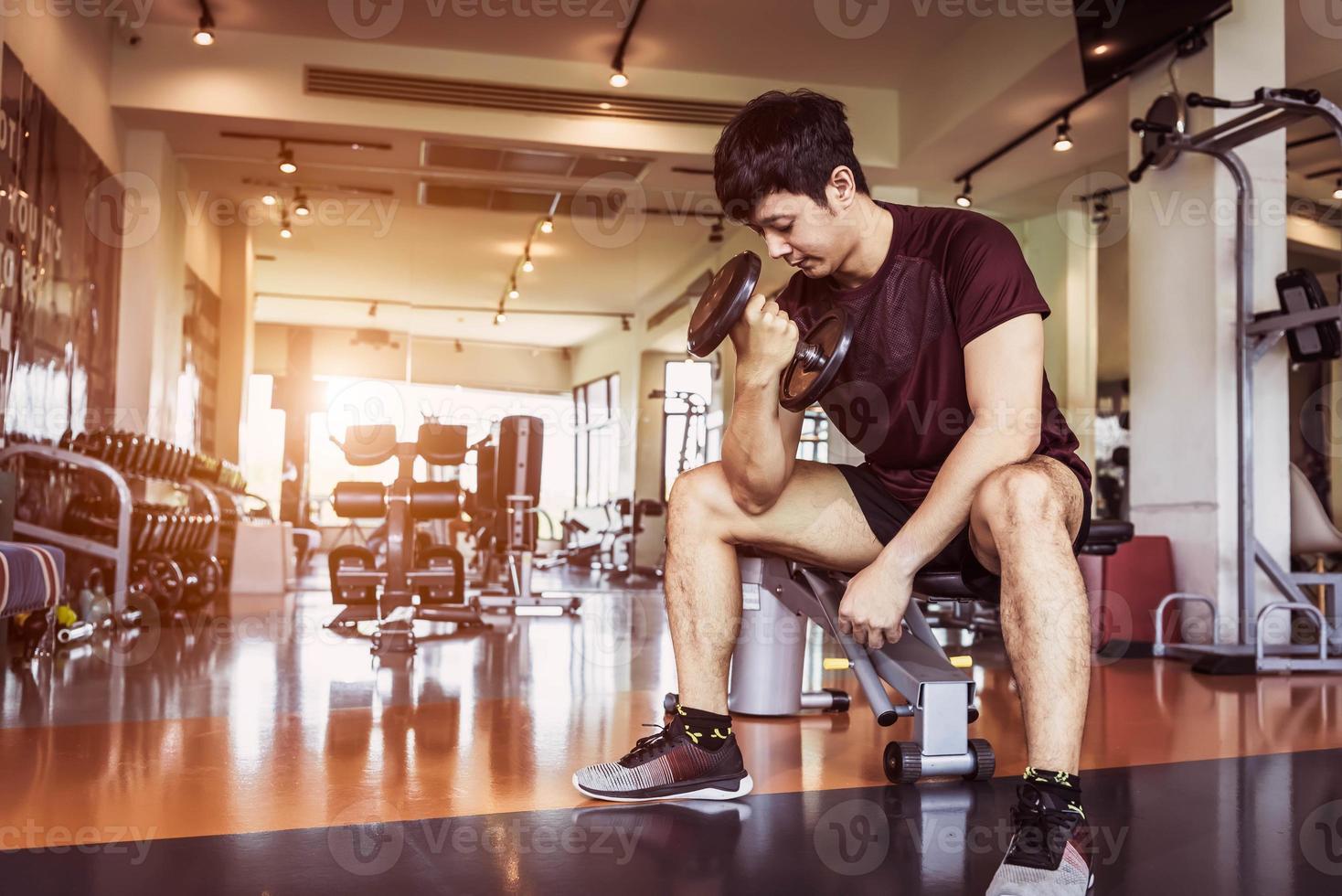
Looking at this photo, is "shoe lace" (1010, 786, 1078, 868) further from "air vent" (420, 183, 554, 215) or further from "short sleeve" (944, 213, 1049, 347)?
"air vent" (420, 183, 554, 215)

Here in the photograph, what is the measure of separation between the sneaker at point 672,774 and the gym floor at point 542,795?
3 cm

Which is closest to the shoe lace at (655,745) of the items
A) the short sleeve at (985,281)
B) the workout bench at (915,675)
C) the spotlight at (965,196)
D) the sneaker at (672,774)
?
the sneaker at (672,774)

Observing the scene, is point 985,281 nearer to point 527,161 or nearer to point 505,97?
point 505,97

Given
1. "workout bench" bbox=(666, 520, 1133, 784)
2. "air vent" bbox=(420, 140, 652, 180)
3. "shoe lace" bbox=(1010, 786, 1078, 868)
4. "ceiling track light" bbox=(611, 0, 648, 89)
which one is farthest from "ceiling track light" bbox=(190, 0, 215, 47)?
"shoe lace" bbox=(1010, 786, 1078, 868)

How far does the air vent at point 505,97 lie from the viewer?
5.67 metres

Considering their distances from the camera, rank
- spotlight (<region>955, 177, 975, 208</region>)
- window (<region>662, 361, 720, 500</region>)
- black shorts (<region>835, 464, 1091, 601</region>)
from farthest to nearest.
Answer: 1. window (<region>662, 361, 720, 500</region>)
2. spotlight (<region>955, 177, 975, 208</region>)
3. black shorts (<region>835, 464, 1091, 601</region>)

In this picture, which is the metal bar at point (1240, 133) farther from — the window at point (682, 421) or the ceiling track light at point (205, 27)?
the ceiling track light at point (205, 27)

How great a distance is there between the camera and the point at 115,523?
4.37 m

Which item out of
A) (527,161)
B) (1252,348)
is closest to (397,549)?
(1252,348)

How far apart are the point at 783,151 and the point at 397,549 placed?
2.84 m

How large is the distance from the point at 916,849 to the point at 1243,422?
299cm

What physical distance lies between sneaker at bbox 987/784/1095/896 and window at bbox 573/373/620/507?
6299mm

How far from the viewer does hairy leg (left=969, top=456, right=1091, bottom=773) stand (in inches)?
49.3

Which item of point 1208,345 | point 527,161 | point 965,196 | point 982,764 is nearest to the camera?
point 982,764
